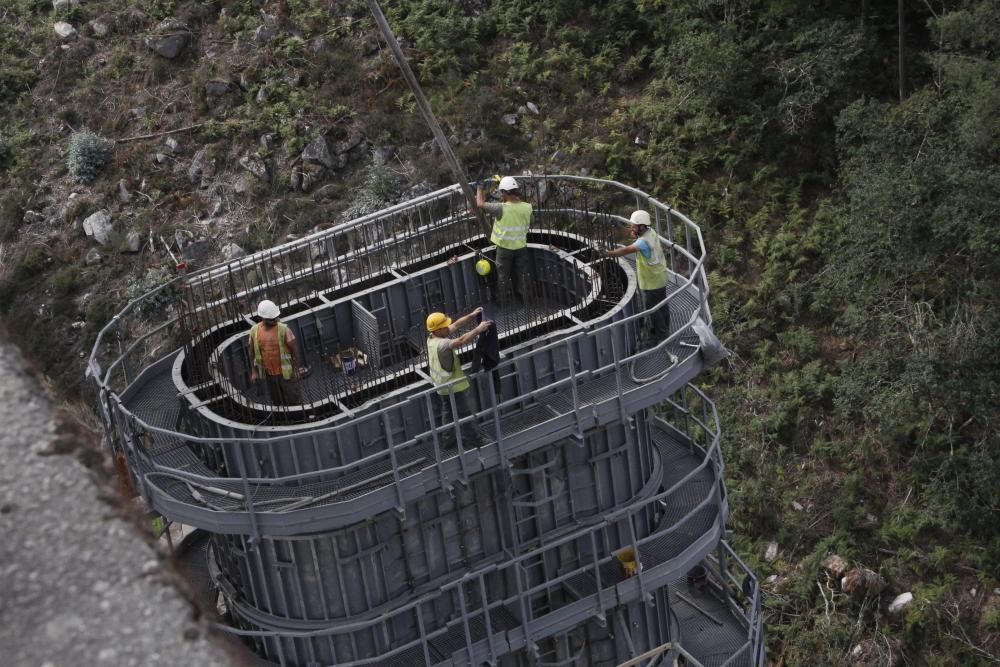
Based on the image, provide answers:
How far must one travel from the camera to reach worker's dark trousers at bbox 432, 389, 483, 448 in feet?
57.3

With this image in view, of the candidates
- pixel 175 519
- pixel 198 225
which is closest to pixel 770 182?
pixel 198 225

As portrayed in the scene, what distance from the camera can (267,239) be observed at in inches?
1369

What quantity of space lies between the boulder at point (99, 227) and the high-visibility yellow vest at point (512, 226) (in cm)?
1959

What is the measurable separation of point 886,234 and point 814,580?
7404 mm

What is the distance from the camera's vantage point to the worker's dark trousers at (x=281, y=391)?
18125 mm

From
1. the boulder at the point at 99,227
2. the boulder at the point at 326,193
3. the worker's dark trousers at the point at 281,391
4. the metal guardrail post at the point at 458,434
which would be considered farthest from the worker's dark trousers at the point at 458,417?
the boulder at the point at 99,227

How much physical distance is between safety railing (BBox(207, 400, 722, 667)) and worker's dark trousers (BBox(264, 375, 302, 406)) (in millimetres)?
3022

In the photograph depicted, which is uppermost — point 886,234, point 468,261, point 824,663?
point 468,261

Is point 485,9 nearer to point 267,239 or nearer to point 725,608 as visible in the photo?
point 267,239

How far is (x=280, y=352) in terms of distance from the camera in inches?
706

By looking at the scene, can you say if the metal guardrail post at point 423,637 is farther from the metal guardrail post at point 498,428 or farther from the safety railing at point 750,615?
the safety railing at point 750,615

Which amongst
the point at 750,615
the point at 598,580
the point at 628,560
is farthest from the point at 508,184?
the point at 750,615

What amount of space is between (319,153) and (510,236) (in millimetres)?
17550

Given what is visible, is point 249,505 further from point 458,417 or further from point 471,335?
point 471,335
